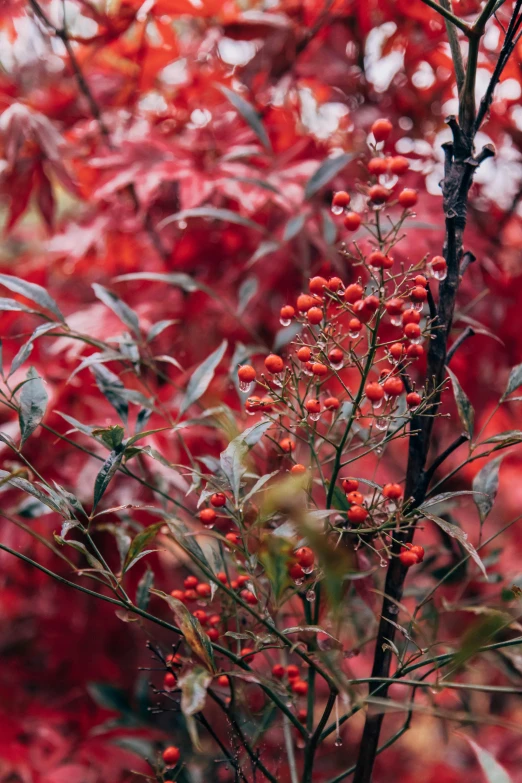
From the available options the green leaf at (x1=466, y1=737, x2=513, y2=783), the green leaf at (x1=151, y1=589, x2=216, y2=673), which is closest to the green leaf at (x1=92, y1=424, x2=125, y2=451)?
the green leaf at (x1=151, y1=589, x2=216, y2=673)

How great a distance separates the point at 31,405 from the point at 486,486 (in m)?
0.39

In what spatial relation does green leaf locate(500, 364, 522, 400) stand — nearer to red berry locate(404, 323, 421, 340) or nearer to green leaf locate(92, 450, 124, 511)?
red berry locate(404, 323, 421, 340)

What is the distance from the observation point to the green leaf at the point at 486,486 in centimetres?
53

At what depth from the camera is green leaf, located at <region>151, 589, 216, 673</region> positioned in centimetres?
41

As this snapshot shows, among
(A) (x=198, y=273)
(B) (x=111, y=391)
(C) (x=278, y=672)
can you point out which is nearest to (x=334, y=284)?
(B) (x=111, y=391)

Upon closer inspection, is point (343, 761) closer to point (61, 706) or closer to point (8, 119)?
point (61, 706)

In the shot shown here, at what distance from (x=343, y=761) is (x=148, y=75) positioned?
4.50 ft

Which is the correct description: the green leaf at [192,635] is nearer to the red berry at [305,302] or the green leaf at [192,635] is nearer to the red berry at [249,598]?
the red berry at [249,598]

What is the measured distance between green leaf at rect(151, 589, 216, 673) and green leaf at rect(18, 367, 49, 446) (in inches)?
6.9

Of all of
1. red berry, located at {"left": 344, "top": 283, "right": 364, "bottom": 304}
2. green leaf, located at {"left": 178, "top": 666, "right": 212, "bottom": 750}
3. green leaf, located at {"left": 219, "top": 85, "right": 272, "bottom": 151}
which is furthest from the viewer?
green leaf, located at {"left": 219, "top": 85, "right": 272, "bottom": 151}

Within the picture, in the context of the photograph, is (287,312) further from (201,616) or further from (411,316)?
(201,616)

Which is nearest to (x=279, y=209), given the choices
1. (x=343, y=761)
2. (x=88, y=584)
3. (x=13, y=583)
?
(x=88, y=584)

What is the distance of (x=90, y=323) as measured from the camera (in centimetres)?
90

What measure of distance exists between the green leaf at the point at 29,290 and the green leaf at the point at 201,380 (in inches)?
6.0
